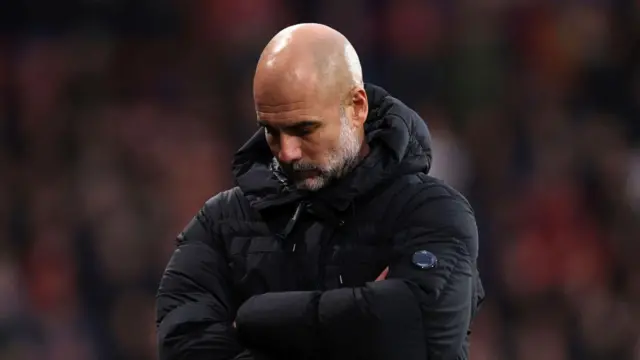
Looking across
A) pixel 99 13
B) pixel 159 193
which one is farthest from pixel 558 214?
pixel 99 13

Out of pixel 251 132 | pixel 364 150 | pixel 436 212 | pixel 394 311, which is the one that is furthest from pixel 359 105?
pixel 251 132

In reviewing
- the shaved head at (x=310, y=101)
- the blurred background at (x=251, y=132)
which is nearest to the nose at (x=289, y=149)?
the shaved head at (x=310, y=101)

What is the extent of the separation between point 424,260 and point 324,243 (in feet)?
0.49

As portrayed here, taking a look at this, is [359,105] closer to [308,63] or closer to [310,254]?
[308,63]

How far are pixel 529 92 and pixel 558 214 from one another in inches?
18.7

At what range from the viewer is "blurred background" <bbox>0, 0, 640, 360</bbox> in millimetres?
3557

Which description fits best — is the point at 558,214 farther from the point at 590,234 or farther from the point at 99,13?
the point at 99,13

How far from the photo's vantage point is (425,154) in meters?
1.65

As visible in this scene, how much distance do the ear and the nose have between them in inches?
3.9

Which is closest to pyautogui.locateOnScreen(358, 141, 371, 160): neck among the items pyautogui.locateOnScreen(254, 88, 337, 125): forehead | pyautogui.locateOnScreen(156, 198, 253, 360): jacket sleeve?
pyautogui.locateOnScreen(254, 88, 337, 125): forehead

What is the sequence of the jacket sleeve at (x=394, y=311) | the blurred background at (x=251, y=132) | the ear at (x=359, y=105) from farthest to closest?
1. the blurred background at (x=251, y=132)
2. the ear at (x=359, y=105)
3. the jacket sleeve at (x=394, y=311)

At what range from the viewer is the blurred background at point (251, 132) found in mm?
3557

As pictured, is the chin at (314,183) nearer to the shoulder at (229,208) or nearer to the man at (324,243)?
the man at (324,243)

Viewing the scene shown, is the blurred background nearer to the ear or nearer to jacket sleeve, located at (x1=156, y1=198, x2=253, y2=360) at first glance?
jacket sleeve, located at (x1=156, y1=198, x2=253, y2=360)
